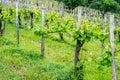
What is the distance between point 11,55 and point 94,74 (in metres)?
3.71

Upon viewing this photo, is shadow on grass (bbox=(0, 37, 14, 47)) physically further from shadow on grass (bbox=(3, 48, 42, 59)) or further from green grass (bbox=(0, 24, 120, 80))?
shadow on grass (bbox=(3, 48, 42, 59))

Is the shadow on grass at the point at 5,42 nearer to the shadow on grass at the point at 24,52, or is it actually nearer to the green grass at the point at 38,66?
the green grass at the point at 38,66

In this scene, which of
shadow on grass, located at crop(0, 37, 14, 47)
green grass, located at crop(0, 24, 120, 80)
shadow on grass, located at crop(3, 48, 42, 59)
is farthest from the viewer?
shadow on grass, located at crop(0, 37, 14, 47)

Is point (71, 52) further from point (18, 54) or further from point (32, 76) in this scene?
point (32, 76)

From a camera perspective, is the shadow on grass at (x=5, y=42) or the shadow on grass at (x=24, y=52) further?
the shadow on grass at (x=5, y=42)

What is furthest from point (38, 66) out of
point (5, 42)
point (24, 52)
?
point (5, 42)

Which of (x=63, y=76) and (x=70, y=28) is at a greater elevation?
(x=70, y=28)

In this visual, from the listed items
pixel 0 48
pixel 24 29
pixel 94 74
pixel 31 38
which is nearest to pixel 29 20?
pixel 24 29

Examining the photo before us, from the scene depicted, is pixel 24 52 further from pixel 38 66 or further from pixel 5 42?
pixel 5 42

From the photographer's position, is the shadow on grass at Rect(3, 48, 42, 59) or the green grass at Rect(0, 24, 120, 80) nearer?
the green grass at Rect(0, 24, 120, 80)

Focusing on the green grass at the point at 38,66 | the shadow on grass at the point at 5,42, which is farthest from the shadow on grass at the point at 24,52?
the shadow on grass at the point at 5,42

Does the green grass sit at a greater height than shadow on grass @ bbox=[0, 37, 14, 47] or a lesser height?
lesser

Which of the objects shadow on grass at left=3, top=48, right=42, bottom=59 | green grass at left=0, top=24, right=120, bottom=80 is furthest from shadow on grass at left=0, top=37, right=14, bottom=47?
shadow on grass at left=3, top=48, right=42, bottom=59

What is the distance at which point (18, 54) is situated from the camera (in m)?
14.2
